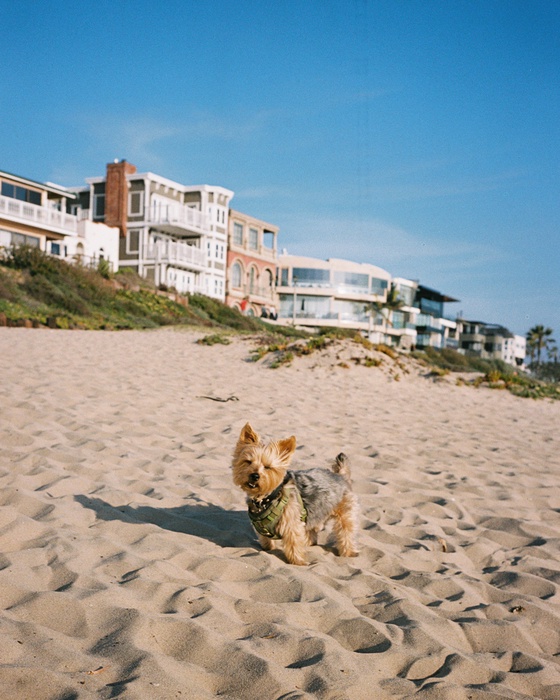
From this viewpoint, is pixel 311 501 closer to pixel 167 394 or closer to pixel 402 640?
pixel 402 640

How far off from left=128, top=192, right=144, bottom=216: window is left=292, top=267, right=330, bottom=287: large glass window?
24.0 meters

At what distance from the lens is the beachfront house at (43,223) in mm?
33438

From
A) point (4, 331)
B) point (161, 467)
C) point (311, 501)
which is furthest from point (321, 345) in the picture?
point (311, 501)

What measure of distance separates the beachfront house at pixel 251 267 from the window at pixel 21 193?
1650cm

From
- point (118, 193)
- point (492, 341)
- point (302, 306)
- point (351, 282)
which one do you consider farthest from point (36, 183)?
point (492, 341)

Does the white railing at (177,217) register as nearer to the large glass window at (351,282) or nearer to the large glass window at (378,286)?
the large glass window at (351,282)

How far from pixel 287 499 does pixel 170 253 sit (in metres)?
38.9

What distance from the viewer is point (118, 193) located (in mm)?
42625

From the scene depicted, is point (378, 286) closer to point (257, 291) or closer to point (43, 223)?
point (257, 291)

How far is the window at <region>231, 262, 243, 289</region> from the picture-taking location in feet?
165

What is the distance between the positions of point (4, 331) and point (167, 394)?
7.50 m

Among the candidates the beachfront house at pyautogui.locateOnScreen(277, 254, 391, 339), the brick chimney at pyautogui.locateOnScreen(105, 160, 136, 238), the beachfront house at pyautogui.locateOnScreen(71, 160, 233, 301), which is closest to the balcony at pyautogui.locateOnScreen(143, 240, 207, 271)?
the beachfront house at pyautogui.locateOnScreen(71, 160, 233, 301)

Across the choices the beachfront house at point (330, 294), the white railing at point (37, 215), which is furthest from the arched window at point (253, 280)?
the white railing at point (37, 215)

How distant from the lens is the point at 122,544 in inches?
160
